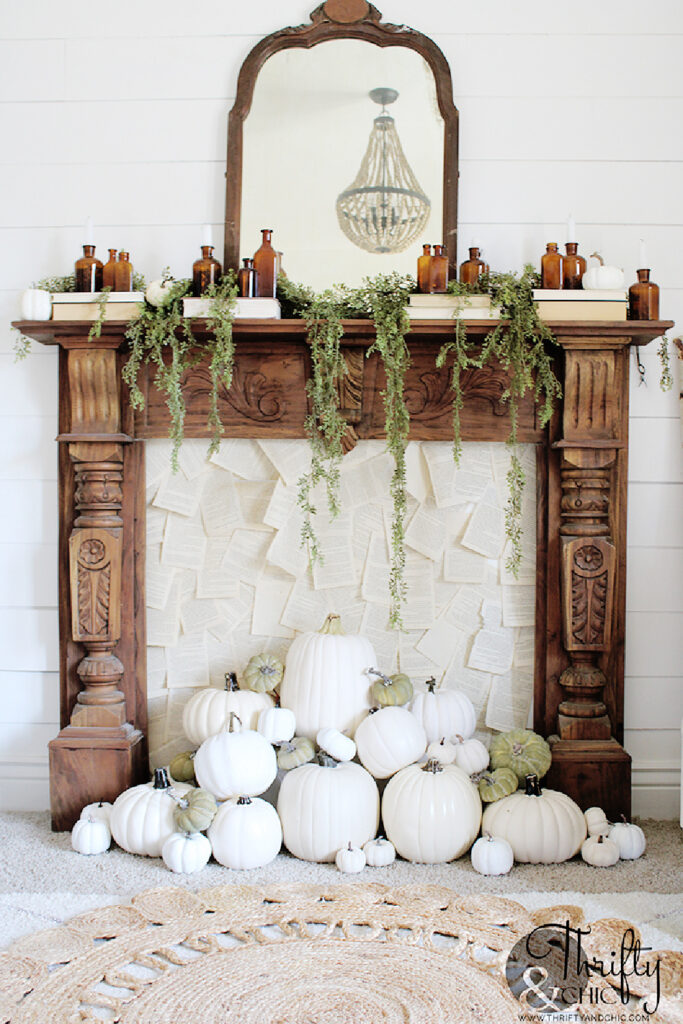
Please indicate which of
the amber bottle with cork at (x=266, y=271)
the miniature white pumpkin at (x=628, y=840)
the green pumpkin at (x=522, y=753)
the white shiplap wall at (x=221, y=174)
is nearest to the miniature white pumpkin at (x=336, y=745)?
the green pumpkin at (x=522, y=753)

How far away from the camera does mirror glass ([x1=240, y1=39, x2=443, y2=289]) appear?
2.52 metres

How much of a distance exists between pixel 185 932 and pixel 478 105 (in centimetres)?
224

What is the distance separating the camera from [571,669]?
2449 millimetres

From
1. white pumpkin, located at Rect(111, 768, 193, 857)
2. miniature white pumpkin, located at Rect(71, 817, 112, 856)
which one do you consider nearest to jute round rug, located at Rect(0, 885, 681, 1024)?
white pumpkin, located at Rect(111, 768, 193, 857)

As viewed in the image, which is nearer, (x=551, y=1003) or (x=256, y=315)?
(x=551, y=1003)

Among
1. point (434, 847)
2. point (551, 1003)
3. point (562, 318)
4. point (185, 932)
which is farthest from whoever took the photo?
point (562, 318)

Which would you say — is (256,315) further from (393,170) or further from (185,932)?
(185,932)

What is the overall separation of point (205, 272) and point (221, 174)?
14.6 inches

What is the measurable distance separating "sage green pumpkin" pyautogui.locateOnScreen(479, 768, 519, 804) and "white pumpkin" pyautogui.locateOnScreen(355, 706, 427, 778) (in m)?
0.18

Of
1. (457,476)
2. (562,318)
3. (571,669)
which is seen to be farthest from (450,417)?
(571,669)

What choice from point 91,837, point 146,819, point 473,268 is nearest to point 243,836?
point 146,819

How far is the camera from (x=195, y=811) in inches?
84.7

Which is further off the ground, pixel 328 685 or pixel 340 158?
pixel 340 158

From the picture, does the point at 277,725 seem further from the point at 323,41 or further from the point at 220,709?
the point at 323,41
